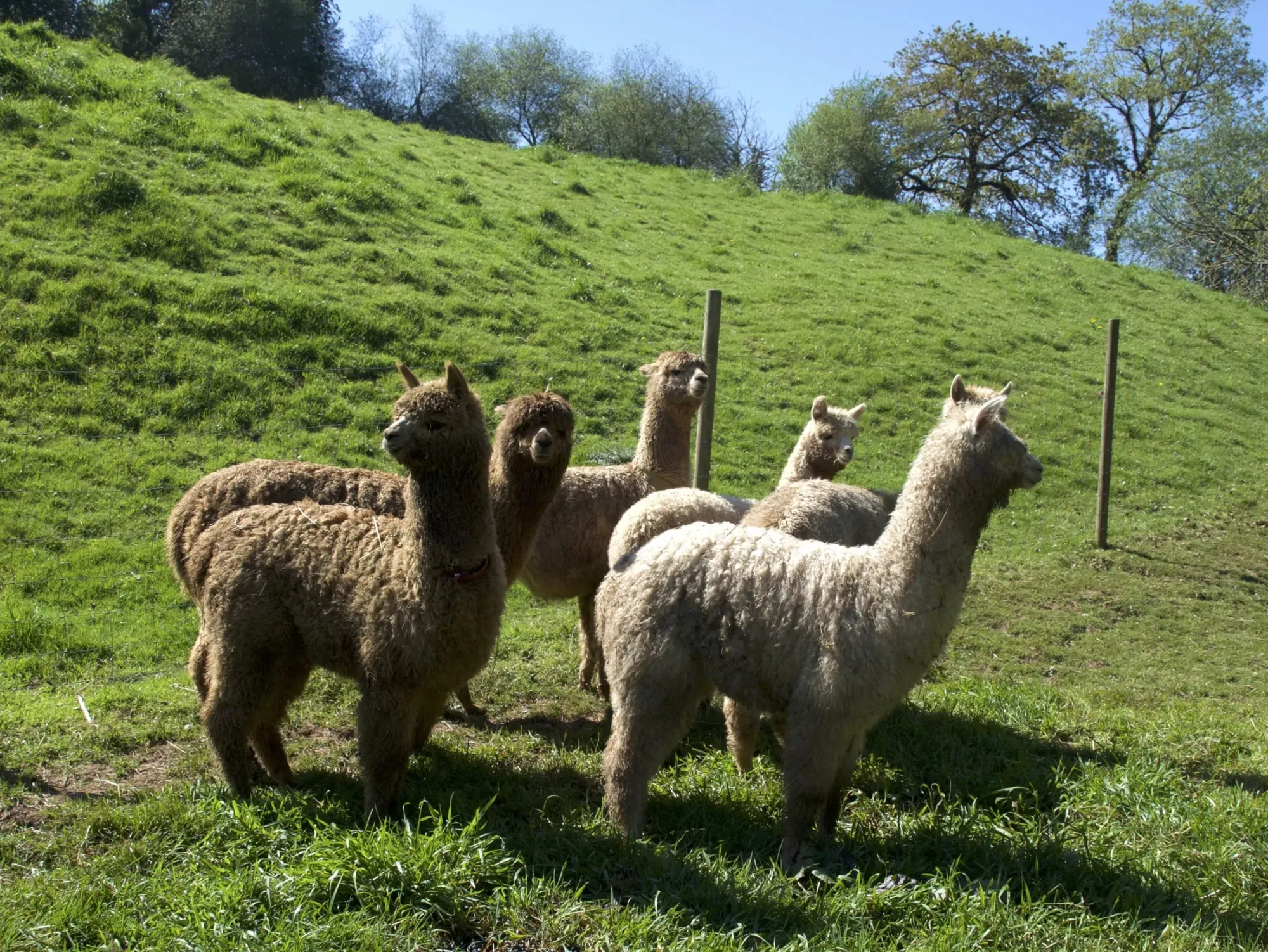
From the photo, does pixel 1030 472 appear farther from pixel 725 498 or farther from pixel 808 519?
pixel 725 498

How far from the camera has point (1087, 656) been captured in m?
8.01

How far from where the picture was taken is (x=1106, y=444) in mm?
10898

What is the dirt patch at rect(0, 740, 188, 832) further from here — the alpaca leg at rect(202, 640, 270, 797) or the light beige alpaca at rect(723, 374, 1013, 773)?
the light beige alpaca at rect(723, 374, 1013, 773)

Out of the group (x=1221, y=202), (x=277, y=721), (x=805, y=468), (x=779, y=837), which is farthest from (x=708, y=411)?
(x=1221, y=202)

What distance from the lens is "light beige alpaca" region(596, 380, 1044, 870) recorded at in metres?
4.16

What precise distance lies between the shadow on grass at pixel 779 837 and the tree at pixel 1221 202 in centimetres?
950

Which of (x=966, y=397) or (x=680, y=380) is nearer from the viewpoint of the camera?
(x=966, y=397)

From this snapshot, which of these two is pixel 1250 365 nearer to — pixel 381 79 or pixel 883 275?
pixel 883 275

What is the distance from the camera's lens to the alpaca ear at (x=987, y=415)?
4.15 metres

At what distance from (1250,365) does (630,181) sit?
12.9m

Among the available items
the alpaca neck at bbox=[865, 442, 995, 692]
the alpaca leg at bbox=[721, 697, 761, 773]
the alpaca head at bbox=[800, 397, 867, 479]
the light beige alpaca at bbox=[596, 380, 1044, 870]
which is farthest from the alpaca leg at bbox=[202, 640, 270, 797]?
the alpaca head at bbox=[800, 397, 867, 479]

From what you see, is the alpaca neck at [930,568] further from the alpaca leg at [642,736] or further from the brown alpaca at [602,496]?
the brown alpaca at [602,496]

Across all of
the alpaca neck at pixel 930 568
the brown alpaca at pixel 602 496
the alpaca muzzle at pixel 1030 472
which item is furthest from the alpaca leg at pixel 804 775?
the brown alpaca at pixel 602 496

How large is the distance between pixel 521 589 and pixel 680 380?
2482mm
